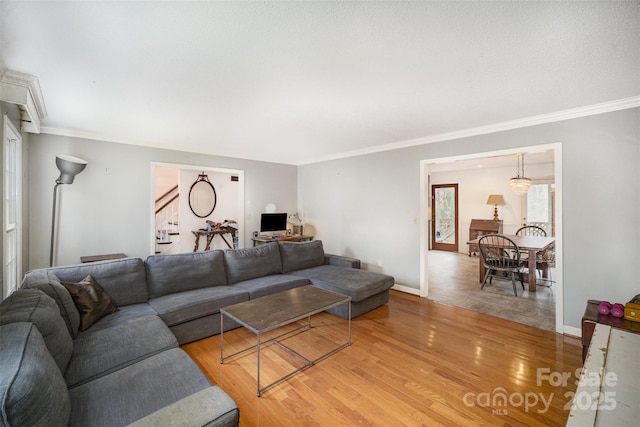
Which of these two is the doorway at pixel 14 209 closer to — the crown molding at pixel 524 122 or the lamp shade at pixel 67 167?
the lamp shade at pixel 67 167

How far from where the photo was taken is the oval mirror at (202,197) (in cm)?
684

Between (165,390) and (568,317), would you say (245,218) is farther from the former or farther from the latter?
(568,317)

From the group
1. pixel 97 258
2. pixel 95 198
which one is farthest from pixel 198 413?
pixel 95 198

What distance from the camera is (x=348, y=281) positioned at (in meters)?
3.45

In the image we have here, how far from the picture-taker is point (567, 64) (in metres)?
1.97

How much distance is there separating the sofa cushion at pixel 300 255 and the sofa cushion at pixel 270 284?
308mm

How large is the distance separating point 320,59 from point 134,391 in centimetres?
229

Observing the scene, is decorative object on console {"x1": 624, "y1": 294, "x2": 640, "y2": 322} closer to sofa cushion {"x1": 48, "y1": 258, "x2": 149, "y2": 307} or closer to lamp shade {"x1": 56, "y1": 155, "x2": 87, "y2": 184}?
sofa cushion {"x1": 48, "y1": 258, "x2": 149, "y2": 307}

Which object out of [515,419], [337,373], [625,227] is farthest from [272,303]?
[625,227]

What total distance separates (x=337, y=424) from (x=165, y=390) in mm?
1053

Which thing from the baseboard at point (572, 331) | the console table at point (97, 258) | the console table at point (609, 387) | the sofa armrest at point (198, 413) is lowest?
the baseboard at point (572, 331)

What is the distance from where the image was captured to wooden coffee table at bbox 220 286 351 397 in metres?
2.08

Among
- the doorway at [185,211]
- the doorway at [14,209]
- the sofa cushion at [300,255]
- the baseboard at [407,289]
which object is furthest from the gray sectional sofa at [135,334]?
the doorway at [185,211]

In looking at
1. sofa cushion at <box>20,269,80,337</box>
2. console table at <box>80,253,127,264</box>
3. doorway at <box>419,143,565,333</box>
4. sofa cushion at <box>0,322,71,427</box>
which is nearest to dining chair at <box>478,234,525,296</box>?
doorway at <box>419,143,565,333</box>
